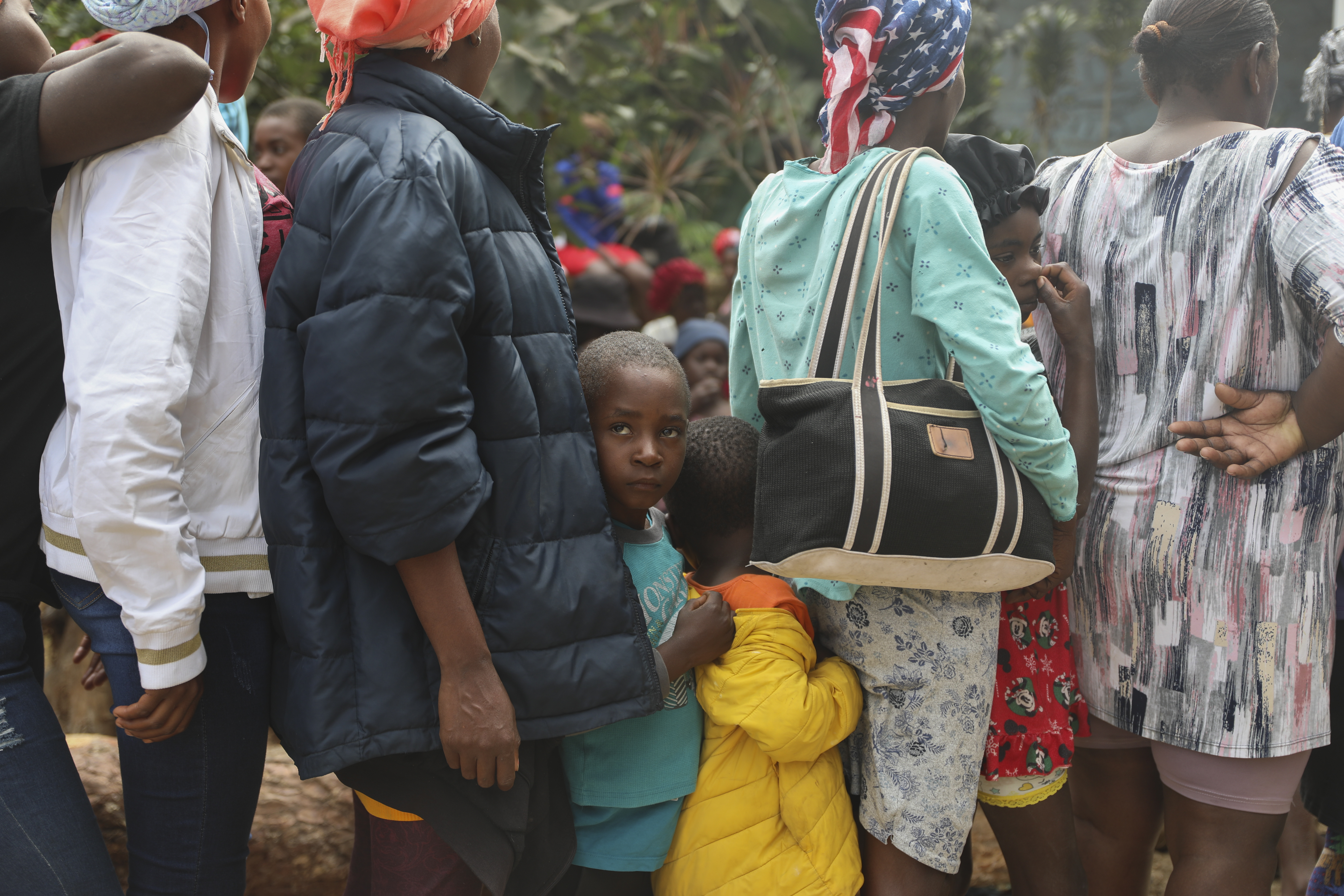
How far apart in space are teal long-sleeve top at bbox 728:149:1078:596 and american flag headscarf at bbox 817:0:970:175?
0.08 m

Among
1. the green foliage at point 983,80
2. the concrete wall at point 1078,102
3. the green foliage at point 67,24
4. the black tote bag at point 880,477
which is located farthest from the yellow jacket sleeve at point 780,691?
the concrete wall at point 1078,102

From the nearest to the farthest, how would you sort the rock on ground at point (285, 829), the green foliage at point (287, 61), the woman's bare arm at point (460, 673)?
the woman's bare arm at point (460, 673) < the rock on ground at point (285, 829) < the green foliage at point (287, 61)

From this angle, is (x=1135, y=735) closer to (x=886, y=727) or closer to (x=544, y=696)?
(x=886, y=727)

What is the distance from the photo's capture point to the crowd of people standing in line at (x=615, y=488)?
1.46m

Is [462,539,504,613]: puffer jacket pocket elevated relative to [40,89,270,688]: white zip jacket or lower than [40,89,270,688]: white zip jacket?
lower

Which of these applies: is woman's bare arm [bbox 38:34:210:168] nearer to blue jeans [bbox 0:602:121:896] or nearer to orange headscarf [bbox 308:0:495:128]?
orange headscarf [bbox 308:0:495:128]

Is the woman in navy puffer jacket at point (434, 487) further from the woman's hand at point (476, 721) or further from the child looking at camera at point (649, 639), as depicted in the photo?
the child looking at camera at point (649, 639)

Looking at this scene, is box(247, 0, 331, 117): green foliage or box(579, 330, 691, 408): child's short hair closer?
box(579, 330, 691, 408): child's short hair

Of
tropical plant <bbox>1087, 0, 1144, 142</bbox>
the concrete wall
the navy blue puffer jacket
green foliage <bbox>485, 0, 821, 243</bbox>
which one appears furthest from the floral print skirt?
tropical plant <bbox>1087, 0, 1144, 142</bbox>

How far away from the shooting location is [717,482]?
6.78ft

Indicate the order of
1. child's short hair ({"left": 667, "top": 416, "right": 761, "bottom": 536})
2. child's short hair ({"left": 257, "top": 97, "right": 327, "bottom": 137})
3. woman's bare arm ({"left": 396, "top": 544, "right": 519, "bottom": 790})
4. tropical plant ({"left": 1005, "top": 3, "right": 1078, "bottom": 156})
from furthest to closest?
tropical plant ({"left": 1005, "top": 3, "right": 1078, "bottom": 156}) → child's short hair ({"left": 257, "top": 97, "right": 327, "bottom": 137}) → child's short hair ({"left": 667, "top": 416, "right": 761, "bottom": 536}) → woman's bare arm ({"left": 396, "top": 544, "right": 519, "bottom": 790})

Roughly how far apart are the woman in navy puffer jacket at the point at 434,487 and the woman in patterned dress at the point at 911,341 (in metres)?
0.49

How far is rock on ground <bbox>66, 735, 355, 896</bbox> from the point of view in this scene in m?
2.81

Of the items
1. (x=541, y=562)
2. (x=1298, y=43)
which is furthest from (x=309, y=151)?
(x=1298, y=43)
